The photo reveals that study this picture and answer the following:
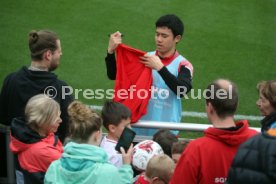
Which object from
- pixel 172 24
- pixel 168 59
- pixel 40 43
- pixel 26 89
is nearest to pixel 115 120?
pixel 26 89

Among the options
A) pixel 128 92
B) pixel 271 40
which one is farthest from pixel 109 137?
pixel 271 40

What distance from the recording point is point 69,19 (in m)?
10.9

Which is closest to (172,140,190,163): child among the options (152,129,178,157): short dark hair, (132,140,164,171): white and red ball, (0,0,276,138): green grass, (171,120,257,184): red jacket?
(132,140,164,171): white and red ball

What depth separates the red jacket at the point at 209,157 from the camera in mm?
3395

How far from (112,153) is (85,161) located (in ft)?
2.09

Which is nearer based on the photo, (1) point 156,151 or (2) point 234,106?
(2) point 234,106

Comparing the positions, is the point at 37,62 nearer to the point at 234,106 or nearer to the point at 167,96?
the point at 167,96

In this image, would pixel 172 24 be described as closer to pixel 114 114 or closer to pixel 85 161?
pixel 114 114

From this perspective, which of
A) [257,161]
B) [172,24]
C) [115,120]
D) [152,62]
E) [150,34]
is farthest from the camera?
[150,34]

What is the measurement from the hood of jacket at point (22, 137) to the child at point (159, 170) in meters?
0.81

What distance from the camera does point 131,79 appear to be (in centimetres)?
503

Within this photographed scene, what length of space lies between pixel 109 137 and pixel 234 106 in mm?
1155

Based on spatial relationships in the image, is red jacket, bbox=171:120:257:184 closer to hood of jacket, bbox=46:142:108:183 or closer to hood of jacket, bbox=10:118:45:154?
hood of jacket, bbox=46:142:108:183

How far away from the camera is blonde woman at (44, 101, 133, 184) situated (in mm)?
3439
